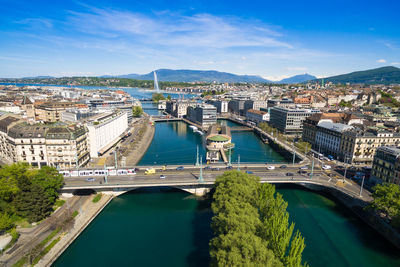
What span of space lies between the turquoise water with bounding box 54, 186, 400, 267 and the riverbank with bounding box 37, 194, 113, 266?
3.06 feet

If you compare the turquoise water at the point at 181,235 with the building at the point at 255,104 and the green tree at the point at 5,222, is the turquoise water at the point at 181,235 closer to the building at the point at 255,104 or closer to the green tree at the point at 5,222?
the green tree at the point at 5,222

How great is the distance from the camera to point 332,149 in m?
75.2

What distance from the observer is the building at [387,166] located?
4822 centimetres

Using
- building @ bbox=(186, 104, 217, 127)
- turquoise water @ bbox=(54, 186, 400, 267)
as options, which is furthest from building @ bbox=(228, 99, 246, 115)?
turquoise water @ bbox=(54, 186, 400, 267)

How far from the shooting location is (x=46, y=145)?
200 feet

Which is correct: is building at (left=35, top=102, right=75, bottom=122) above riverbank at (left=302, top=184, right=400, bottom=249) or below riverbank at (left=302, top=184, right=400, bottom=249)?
above

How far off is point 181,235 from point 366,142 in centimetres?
5827

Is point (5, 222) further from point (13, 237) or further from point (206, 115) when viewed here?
point (206, 115)

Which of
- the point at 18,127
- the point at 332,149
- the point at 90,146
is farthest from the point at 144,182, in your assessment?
the point at 332,149

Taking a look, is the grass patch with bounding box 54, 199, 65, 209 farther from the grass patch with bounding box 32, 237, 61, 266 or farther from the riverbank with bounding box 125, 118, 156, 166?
the riverbank with bounding box 125, 118, 156, 166

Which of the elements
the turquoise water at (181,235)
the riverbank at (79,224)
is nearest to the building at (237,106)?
the turquoise water at (181,235)

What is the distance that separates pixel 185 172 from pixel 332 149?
48.7 metres

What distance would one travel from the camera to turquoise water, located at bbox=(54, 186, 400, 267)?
118 ft

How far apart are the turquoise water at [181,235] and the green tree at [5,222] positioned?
10.1m
